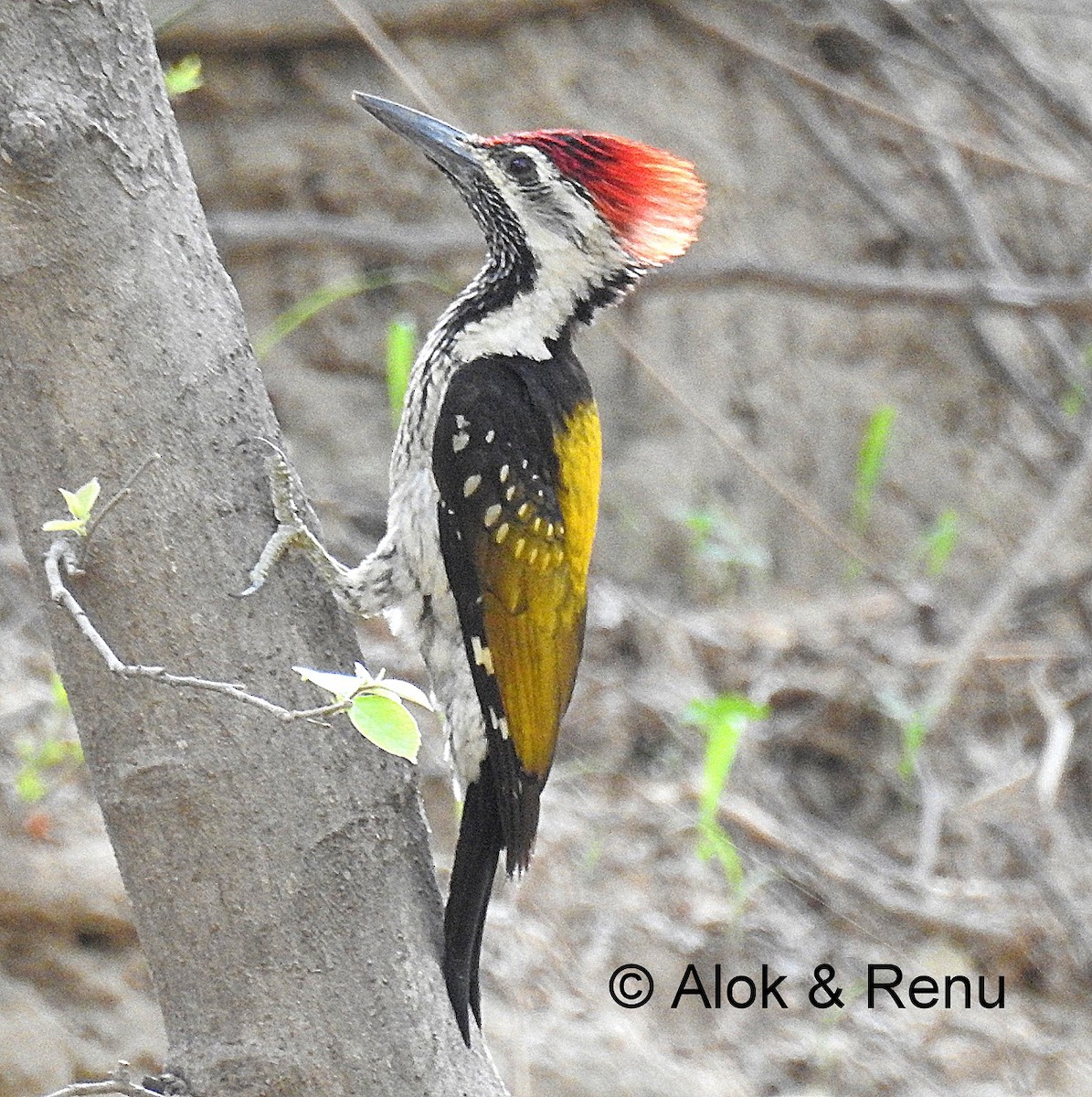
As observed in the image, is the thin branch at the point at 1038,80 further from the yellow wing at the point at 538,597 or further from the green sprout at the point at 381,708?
the green sprout at the point at 381,708

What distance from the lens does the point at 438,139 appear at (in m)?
2.63

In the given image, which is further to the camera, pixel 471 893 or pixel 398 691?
pixel 471 893

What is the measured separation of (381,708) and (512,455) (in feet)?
3.17

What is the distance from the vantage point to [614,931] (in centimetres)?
371

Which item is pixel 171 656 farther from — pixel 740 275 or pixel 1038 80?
pixel 1038 80

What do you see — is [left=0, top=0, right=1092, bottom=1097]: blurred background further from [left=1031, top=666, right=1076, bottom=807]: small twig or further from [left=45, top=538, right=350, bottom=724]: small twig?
[left=45, top=538, right=350, bottom=724]: small twig

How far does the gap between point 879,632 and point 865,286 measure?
1.25 m

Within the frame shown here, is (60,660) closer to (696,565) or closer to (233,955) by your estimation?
(233,955)

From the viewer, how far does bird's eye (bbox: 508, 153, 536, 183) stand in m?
2.62

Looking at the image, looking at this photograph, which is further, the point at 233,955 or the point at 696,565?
the point at 696,565

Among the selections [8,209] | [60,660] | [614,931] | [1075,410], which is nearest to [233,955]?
[60,660]

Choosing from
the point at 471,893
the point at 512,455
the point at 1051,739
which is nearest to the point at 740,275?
the point at 512,455

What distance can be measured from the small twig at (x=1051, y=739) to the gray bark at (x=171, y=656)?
123 inches

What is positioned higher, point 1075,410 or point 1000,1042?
point 1075,410
